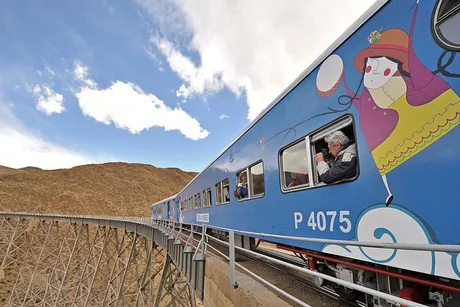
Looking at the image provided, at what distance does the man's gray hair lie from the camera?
272 centimetres

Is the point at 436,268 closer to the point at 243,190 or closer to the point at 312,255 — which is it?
the point at 312,255

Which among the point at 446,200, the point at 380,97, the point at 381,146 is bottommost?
the point at 446,200

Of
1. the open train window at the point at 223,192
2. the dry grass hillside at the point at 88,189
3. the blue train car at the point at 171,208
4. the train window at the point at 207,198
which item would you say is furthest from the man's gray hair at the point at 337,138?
the dry grass hillside at the point at 88,189

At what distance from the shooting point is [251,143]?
5.00m

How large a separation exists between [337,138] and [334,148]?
0.37 feet

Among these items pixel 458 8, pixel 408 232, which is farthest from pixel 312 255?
pixel 458 8

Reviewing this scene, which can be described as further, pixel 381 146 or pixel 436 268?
pixel 381 146

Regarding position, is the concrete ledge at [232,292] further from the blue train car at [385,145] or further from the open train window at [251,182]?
the open train window at [251,182]

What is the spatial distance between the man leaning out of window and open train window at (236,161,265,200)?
5.11ft

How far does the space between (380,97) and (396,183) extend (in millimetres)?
721

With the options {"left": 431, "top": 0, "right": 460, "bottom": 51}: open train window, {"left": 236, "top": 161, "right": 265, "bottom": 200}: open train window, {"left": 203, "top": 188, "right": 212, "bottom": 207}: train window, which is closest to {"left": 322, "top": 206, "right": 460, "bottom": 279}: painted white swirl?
{"left": 431, "top": 0, "right": 460, "bottom": 51}: open train window

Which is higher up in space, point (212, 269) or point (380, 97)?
point (380, 97)

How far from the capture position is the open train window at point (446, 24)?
170 cm

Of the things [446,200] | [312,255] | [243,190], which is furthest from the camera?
[243,190]
